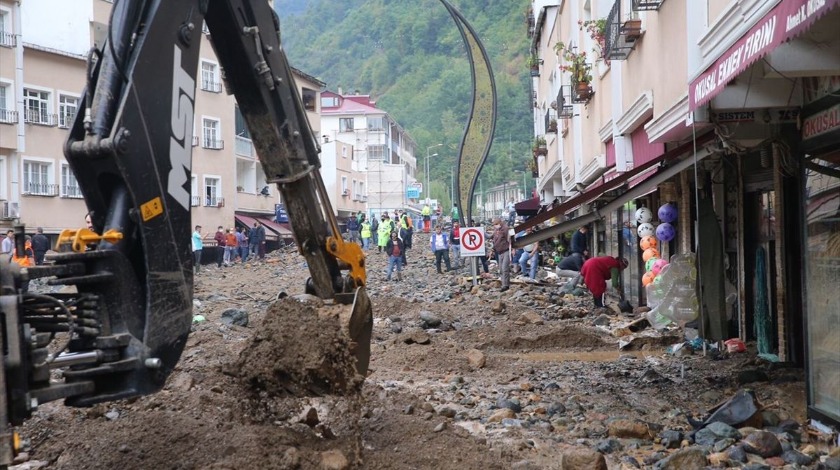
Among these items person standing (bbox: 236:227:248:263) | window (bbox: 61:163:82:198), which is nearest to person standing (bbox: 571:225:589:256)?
person standing (bbox: 236:227:248:263)

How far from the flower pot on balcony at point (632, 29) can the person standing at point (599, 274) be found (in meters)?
6.03

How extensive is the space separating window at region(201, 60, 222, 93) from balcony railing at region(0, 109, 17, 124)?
11.4m

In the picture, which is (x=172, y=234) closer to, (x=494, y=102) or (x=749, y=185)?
(x=749, y=185)

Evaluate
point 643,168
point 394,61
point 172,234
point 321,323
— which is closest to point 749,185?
point 643,168

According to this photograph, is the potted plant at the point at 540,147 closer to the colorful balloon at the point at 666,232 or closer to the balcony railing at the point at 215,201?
the balcony railing at the point at 215,201

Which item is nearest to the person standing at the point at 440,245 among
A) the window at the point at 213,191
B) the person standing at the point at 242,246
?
the person standing at the point at 242,246

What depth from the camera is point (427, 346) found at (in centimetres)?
1319

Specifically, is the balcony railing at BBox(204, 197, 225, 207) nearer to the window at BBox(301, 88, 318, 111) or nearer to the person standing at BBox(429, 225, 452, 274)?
the window at BBox(301, 88, 318, 111)

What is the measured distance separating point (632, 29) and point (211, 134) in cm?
3516

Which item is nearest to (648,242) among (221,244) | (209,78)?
(221,244)

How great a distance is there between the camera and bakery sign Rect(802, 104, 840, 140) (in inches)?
284

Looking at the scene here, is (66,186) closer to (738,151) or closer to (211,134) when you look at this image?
(211,134)

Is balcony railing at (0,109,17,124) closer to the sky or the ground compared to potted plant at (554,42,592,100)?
closer to the sky

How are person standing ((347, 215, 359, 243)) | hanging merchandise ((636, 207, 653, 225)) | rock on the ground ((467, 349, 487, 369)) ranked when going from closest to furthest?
rock on the ground ((467, 349, 487, 369)), hanging merchandise ((636, 207, 653, 225)), person standing ((347, 215, 359, 243))
